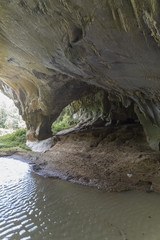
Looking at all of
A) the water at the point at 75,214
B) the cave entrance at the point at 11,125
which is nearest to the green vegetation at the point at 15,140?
the cave entrance at the point at 11,125

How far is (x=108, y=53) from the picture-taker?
3.42 meters

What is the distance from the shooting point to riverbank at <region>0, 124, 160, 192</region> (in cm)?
490

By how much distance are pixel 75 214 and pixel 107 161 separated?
3861 millimetres

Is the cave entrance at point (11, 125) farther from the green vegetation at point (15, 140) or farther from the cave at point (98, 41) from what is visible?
the cave at point (98, 41)

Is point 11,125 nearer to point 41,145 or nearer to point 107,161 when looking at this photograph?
point 41,145

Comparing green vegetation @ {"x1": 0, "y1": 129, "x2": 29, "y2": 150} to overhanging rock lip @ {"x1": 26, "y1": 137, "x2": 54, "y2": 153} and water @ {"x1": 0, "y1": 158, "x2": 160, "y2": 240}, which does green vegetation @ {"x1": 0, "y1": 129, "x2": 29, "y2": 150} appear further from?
water @ {"x1": 0, "y1": 158, "x2": 160, "y2": 240}

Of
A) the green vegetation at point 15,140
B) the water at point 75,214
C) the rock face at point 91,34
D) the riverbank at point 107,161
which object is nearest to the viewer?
the rock face at point 91,34

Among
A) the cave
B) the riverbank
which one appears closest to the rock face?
the cave

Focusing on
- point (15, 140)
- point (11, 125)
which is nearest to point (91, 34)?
point (15, 140)

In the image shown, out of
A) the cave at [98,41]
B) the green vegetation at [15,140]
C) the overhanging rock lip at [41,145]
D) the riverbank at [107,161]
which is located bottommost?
the riverbank at [107,161]

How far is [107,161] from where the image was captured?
6914 millimetres

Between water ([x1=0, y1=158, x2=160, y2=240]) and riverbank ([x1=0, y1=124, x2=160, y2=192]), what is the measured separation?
0.63 meters

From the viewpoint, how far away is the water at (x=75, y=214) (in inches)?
106

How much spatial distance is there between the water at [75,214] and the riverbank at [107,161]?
0.63m
